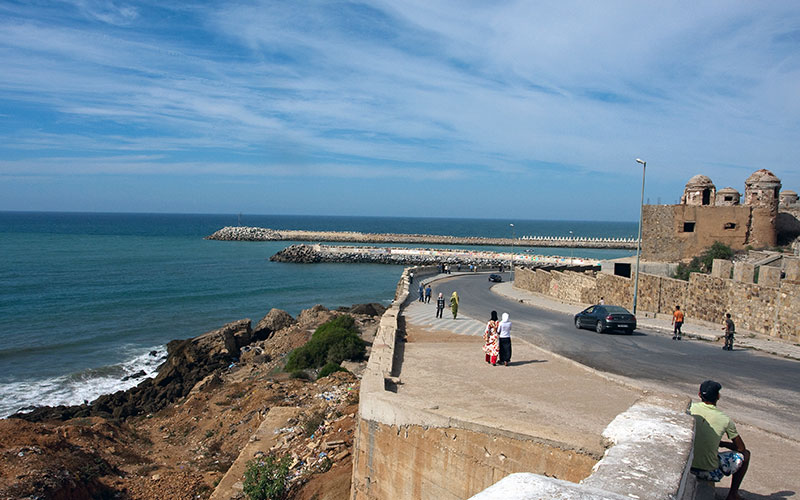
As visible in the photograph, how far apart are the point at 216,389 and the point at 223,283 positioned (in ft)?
117

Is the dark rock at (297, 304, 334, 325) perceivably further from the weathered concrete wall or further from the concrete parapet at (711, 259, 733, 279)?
the weathered concrete wall

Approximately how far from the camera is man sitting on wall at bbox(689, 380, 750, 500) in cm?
475

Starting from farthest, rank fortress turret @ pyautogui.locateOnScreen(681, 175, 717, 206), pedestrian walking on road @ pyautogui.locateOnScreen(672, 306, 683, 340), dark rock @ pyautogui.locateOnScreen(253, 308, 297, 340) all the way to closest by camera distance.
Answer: fortress turret @ pyautogui.locateOnScreen(681, 175, 717, 206) < dark rock @ pyautogui.locateOnScreen(253, 308, 297, 340) < pedestrian walking on road @ pyautogui.locateOnScreen(672, 306, 683, 340)

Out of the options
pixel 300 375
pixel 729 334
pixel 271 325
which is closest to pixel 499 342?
pixel 300 375

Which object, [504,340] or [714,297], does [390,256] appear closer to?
[714,297]

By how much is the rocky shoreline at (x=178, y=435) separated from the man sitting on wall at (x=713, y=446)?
5.63 metres

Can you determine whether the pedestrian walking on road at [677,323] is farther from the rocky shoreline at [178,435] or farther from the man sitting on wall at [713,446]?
the man sitting on wall at [713,446]

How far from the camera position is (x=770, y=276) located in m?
17.7

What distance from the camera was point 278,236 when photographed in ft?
401

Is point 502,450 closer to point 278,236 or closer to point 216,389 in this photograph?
point 216,389

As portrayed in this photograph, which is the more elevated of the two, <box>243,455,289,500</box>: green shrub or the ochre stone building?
the ochre stone building

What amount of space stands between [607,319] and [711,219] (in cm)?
1781

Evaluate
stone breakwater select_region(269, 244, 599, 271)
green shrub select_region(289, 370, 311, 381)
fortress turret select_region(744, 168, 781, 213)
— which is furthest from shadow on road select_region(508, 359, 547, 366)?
stone breakwater select_region(269, 244, 599, 271)

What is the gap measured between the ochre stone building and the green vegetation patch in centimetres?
159
